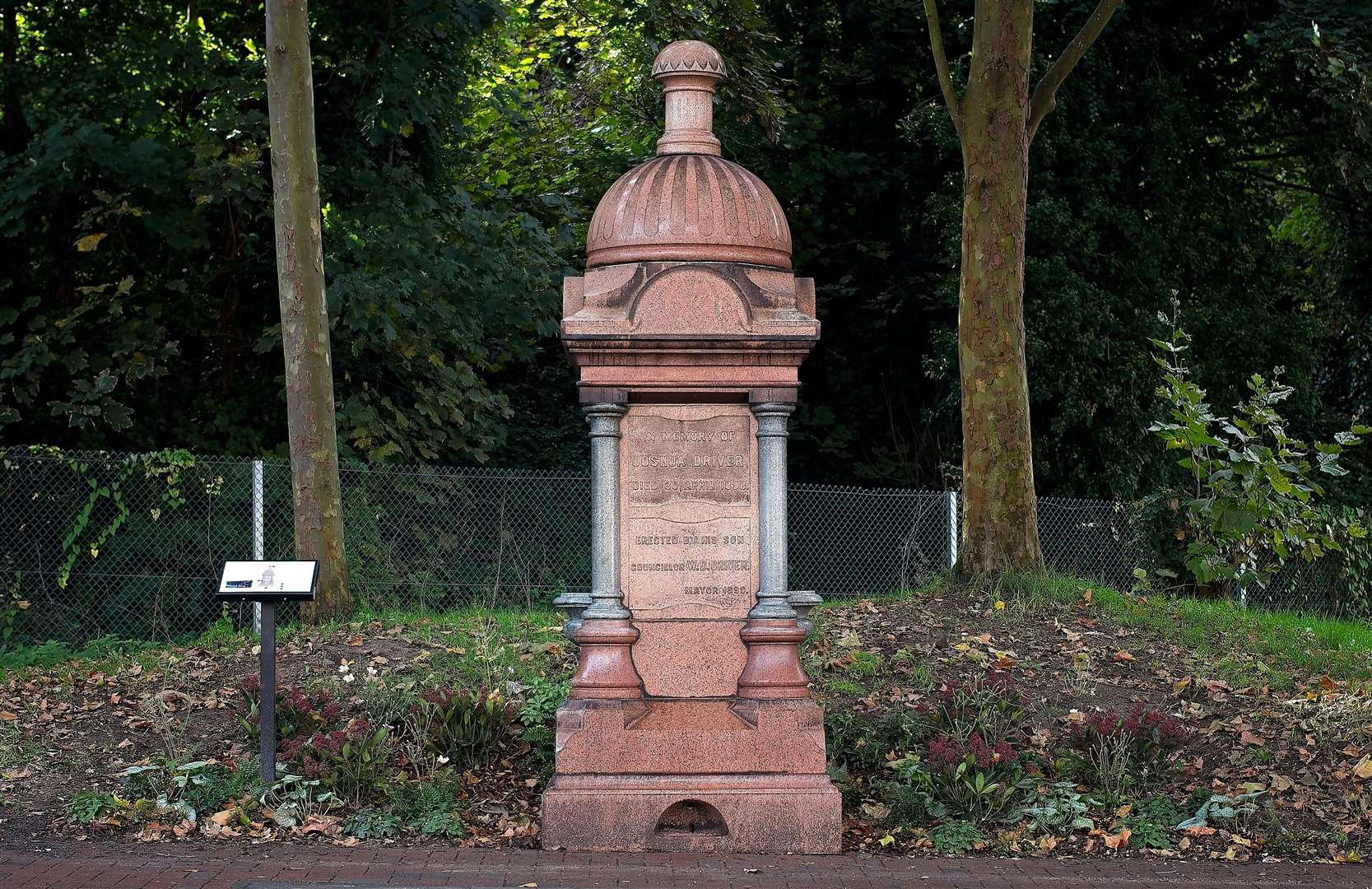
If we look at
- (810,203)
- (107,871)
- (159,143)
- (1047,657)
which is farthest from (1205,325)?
(107,871)

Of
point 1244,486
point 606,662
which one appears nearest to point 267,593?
point 606,662

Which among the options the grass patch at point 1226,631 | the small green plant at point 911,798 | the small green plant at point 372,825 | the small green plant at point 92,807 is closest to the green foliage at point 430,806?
the small green plant at point 372,825

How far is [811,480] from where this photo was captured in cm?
2012

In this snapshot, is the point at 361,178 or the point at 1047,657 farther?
the point at 361,178

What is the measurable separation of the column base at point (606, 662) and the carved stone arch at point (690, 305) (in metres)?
1.53

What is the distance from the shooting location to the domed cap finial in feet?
25.9

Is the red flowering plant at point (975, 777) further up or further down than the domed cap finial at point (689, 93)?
further down

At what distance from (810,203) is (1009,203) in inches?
321

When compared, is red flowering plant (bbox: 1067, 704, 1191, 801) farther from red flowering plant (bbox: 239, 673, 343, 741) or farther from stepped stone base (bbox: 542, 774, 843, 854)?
red flowering plant (bbox: 239, 673, 343, 741)

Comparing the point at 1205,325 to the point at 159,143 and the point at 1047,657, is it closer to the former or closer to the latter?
the point at 1047,657

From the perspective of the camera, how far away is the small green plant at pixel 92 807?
7656 mm

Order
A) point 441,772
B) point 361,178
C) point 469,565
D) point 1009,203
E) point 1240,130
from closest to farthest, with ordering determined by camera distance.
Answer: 1. point 441,772
2. point 1009,203
3. point 469,565
4. point 361,178
5. point 1240,130

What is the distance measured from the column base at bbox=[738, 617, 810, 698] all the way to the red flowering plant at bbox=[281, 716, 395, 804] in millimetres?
2012

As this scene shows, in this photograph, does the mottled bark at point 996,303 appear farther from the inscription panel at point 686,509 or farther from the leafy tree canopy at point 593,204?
the inscription panel at point 686,509
